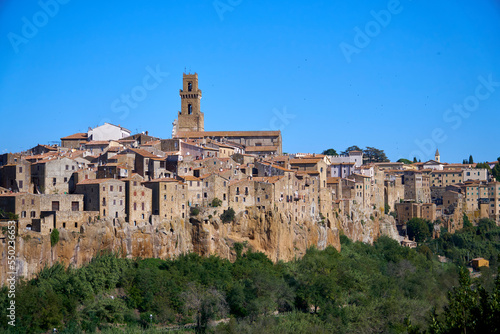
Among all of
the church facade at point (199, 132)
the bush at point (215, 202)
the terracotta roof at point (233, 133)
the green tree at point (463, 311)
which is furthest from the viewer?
the terracotta roof at point (233, 133)

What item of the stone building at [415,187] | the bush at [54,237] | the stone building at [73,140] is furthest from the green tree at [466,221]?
the bush at [54,237]

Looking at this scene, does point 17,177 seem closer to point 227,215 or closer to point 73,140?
point 227,215

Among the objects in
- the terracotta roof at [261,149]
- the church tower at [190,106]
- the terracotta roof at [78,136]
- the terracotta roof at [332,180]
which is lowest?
the terracotta roof at [332,180]

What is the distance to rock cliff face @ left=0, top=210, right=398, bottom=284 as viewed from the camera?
4778 cm

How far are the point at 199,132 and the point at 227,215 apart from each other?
2810cm

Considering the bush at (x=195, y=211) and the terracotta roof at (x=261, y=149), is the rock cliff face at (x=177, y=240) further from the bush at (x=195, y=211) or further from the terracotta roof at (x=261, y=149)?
the terracotta roof at (x=261, y=149)

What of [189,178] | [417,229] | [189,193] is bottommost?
[417,229]

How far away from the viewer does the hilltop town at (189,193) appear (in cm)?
5253

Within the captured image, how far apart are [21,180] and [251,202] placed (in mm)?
18822

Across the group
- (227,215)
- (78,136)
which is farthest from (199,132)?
(227,215)

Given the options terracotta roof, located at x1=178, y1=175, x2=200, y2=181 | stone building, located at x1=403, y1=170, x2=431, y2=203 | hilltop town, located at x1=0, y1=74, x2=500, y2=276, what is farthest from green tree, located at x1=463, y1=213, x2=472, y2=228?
terracotta roof, located at x1=178, y1=175, x2=200, y2=181

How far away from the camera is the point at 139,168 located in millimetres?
61125

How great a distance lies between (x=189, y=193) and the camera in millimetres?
59469

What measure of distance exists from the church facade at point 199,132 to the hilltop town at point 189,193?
170 mm
